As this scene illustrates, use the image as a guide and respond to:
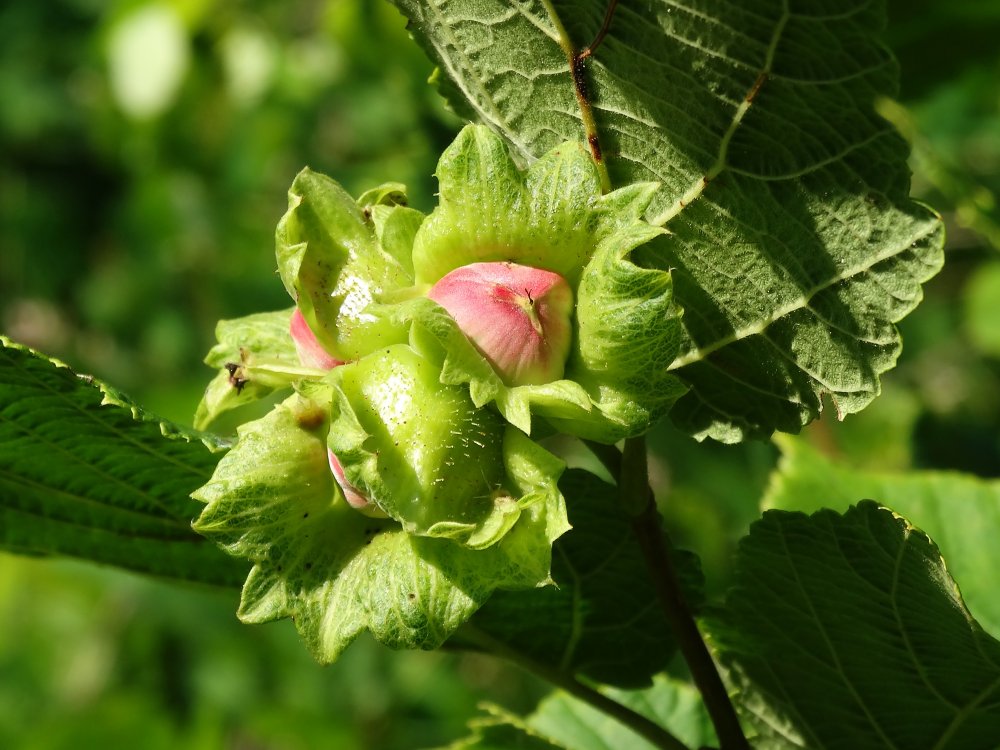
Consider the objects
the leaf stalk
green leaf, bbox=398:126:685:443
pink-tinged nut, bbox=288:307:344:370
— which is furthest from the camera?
the leaf stalk

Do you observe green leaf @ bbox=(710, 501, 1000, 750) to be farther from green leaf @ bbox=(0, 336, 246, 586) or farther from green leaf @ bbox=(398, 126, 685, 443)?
green leaf @ bbox=(0, 336, 246, 586)

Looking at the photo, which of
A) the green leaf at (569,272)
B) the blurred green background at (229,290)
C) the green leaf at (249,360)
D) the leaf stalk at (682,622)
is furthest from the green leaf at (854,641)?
the blurred green background at (229,290)

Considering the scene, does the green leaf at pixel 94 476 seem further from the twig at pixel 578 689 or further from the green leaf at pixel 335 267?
the twig at pixel 578 689

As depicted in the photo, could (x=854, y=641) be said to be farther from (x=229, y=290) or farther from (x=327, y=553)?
(x=229, y=290)

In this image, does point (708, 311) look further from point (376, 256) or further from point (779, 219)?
point (376, 256)

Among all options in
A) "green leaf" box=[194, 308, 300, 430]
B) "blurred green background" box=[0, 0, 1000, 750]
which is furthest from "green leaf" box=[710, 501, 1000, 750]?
"blurred green background" box=[0, 0, 1000, 750]
